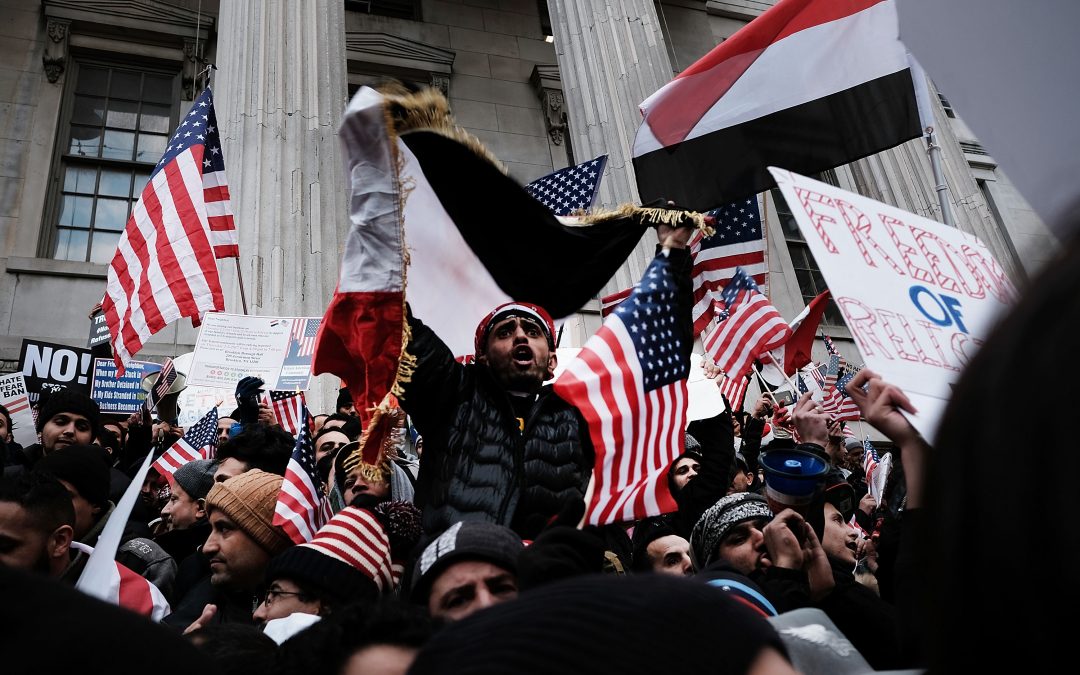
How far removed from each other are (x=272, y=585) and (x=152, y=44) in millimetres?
14032

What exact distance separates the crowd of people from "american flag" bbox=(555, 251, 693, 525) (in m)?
0.11

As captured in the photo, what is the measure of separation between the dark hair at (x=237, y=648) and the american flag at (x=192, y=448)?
3.40 m

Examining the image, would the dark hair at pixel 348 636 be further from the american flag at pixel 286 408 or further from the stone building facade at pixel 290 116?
the stone building facade at pixel 290 116

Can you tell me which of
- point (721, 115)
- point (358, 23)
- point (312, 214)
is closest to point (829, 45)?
point (721, 115)

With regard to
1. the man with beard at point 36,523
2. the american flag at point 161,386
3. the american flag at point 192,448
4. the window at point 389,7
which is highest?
the window at point 389,7

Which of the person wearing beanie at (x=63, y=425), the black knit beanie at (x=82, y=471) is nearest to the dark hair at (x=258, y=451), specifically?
the black knit beanie at (x=82, y=471)

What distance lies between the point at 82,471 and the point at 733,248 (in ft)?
13.8

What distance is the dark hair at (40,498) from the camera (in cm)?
301

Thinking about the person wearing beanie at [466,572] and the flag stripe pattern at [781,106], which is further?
the flag stripe pattern at [781,106]

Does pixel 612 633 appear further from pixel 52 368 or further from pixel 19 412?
pixel 52 368

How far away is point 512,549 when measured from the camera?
2.40 metres

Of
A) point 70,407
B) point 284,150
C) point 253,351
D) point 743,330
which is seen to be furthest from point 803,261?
point 70,407

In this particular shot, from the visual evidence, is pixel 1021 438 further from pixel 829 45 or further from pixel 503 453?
pixel 829 45

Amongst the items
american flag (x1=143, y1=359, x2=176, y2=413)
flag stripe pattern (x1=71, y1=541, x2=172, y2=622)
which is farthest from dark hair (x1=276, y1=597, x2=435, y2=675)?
american flag (x1=143, y1=359, x2=176, y2=413)
